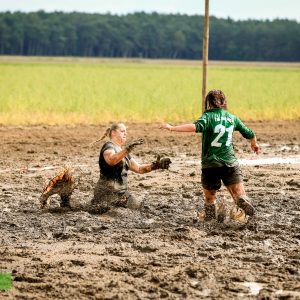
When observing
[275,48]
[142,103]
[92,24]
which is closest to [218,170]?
[142,103]

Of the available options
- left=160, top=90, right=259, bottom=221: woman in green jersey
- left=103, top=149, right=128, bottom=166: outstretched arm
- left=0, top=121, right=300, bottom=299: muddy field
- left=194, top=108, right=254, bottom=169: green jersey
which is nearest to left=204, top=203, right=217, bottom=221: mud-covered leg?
left=160, top=90, right=259, bottom=221: woman in green jersey

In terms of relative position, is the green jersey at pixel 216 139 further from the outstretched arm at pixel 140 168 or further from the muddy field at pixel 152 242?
the outstretched arm at pixel 140 168

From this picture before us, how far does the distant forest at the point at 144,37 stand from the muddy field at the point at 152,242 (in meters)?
104

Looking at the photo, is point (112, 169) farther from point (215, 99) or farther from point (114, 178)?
point (215, 99)

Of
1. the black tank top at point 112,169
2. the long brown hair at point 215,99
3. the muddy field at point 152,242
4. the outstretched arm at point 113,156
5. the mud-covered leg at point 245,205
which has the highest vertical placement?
the long brown hair at point 215,99

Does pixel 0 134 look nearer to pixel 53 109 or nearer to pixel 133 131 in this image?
pixel 133 131

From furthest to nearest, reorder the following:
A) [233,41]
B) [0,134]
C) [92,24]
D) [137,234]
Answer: [92,24]
[233,41]
[0,134]
[137,234]

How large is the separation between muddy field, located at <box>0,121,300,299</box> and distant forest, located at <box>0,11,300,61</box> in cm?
10385

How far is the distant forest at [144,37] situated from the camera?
122m

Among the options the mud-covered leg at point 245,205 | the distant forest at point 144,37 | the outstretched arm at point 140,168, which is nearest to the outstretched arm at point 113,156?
the outstretched arm at point 140,168

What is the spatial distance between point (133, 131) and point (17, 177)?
6523mm

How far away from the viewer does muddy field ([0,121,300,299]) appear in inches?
263

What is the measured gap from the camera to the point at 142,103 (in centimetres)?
2598

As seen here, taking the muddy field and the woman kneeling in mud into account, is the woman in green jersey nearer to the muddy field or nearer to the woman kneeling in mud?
the muddy field
